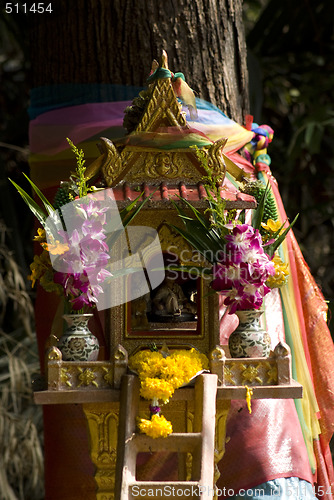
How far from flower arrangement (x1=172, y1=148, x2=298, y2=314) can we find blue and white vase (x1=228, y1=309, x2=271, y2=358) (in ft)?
0.16

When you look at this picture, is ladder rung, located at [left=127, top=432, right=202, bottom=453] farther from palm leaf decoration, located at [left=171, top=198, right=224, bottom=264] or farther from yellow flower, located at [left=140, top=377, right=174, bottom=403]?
palm leaf decoration, located at [left=171, top=198, right=224, bottom=264]

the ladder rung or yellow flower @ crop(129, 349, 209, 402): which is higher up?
yellow flower @ crop(129, 349, 209, 402)

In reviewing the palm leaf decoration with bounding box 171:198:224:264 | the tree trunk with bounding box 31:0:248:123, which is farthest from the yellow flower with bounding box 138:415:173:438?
the tree trunk with bounding box 31:0:248:123

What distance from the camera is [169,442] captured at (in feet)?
7.02

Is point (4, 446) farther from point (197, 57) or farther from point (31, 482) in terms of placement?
point (197, 57)

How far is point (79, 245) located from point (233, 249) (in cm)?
48

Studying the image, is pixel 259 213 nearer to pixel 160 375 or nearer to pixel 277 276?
pixel 277 276

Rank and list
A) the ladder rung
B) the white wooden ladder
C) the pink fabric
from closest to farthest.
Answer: the white wooden ladder → the ladder rung → the pink fabric

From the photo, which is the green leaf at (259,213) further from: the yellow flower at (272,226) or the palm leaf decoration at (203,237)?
the palm leaf decoration at (203,237)

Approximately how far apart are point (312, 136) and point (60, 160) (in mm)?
1657

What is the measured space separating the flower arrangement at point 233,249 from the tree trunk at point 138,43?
95cm

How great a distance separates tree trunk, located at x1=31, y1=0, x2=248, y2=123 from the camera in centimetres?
309

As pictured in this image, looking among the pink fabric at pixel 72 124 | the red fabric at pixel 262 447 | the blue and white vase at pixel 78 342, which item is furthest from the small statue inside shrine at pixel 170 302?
the pink fabric at pixel 72 124

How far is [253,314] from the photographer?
231 cm
